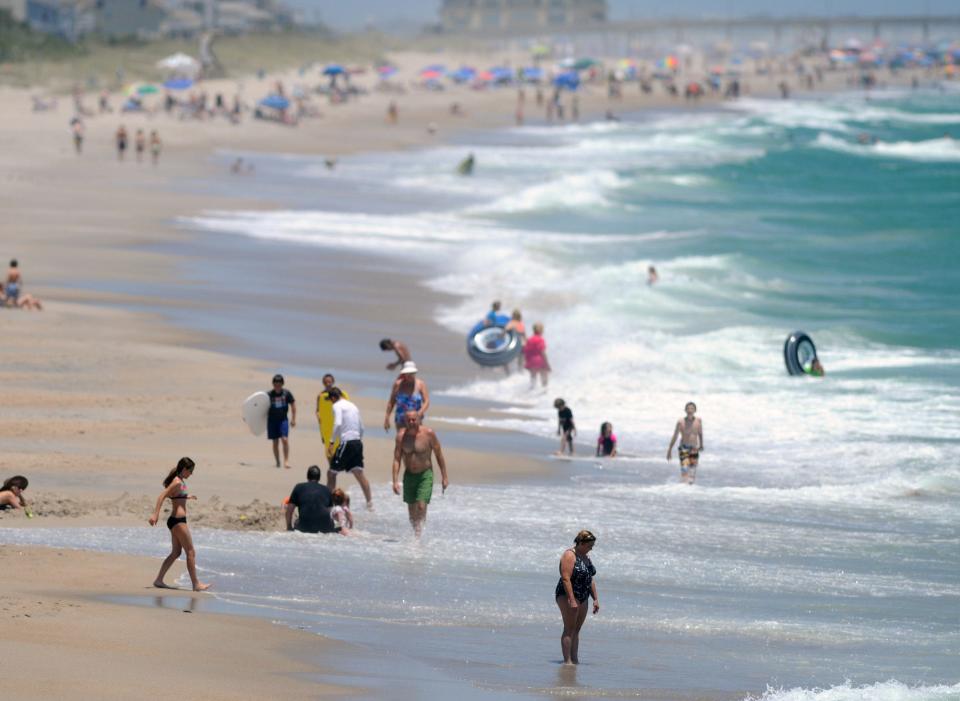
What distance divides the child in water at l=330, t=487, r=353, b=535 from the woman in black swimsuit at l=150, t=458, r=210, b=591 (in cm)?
205

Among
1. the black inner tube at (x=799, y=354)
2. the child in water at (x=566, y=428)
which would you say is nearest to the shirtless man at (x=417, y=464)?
the child in water at (x=566, y=428)

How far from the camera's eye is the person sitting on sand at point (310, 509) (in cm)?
1331

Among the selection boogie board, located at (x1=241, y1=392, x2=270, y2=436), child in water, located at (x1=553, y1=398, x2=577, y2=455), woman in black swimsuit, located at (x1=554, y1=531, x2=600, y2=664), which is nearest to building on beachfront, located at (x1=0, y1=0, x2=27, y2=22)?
child in water, located at (x1=553, y1=398, x2=577, y2=455)

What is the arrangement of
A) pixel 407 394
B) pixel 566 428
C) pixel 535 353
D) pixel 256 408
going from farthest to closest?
pixel 535 353 < pixel 566 428 < pixel 256 408 < pixel 407 394

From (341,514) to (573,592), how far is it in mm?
3561

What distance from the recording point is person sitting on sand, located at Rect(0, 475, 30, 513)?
12.8 metres

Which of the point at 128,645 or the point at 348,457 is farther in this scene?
Result: the point at 348,457

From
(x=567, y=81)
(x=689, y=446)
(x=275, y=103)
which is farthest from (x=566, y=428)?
(x=567, y=81)

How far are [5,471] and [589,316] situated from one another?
1412cm

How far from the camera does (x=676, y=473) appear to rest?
17.2 m

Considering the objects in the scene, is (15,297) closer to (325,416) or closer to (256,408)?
(256,408)

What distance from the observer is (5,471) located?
14391 mm

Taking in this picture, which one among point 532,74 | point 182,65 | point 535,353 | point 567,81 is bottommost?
point 535,353

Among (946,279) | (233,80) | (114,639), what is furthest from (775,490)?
(233,80)
